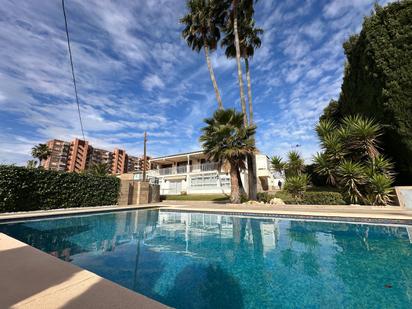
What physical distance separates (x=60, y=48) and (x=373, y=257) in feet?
50.1

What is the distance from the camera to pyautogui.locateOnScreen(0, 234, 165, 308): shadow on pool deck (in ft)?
7.52

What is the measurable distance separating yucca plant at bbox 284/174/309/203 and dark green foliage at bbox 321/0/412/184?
5.93 metres

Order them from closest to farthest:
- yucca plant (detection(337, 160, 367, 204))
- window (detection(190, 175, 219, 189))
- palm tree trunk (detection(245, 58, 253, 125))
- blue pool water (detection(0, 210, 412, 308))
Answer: blue pool water (detection(0, 210, 412, 308)) < yucca plant (detection(337, 160, 367, 204)) < palm tree trunk (detection(245, 58, 253, 125)) < window (detection(190, 175, 219, 189))

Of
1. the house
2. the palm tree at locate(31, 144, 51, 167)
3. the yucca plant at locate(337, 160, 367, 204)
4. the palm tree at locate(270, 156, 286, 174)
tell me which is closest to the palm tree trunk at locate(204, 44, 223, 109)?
the palm tree at locate(270, 156, 286, 174)

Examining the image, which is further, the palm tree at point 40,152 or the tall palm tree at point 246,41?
the palm tree at point 40,152

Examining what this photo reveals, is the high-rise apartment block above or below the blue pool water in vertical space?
above

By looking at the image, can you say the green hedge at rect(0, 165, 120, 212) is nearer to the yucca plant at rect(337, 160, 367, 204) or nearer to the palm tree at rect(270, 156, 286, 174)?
the palm tree at rect(270, 156, 286, 174)

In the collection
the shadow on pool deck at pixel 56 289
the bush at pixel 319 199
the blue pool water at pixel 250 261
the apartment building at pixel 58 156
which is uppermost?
the apartment building at pixel 58 156

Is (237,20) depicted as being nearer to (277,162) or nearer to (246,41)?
(246,41)

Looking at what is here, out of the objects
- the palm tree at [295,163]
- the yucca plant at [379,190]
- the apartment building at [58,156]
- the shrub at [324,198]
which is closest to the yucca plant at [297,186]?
the shrub at [324,198]

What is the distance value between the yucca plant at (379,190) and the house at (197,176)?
572 inches

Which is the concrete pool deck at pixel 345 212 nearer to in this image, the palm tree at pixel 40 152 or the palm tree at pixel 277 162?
the palm tree at pixel 277 162

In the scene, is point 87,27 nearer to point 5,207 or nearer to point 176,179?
point 5,207

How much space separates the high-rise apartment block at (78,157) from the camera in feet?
316
